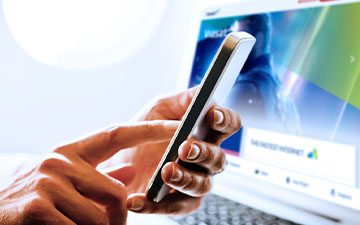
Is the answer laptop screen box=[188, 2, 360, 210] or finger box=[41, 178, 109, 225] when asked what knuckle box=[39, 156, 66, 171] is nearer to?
finger box=[41, 178, 109, 225]

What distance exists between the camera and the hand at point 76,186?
336mm

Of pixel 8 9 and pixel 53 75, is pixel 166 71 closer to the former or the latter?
pixel 53 75

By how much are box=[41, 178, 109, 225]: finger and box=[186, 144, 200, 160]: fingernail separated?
0.48 ft

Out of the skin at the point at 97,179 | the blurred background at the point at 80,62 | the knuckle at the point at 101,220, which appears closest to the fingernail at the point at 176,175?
the skin at the point at 97,179

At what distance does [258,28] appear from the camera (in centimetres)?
75

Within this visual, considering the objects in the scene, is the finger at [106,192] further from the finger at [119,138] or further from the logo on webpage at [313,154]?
the logo on webpage at [313,154]

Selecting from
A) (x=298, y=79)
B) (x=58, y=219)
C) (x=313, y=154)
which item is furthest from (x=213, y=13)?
(x=58, y=219)

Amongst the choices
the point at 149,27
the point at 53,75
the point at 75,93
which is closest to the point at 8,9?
the point at 53,75

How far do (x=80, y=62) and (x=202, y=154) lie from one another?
95cm

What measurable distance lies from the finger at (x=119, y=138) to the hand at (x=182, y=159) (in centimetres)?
5

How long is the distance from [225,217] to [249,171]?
17cm

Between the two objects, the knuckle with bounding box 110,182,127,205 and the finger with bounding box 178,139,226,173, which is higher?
the finger with bounding box 178,139,226,173

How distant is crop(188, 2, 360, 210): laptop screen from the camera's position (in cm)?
55

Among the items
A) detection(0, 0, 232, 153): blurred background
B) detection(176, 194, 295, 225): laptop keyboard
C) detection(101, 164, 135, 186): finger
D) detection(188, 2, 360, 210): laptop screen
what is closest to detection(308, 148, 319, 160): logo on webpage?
detection(188, 2, 360, 210): laptop screen
